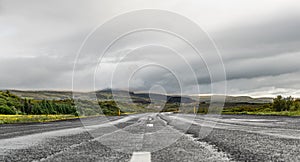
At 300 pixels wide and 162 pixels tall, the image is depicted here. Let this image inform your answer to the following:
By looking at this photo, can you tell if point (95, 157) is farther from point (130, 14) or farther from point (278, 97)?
point (278, 97)

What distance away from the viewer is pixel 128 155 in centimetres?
585

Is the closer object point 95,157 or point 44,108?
point 95,157

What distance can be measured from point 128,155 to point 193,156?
1.08 meters

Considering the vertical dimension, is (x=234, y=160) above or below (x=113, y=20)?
below

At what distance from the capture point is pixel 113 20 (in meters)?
Result: 11.1

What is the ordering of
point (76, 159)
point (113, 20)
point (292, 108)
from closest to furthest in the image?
point (76, 159) < point (113, 20) < point (292, 108)

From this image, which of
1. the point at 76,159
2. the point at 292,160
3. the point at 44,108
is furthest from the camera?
the point at 44,108

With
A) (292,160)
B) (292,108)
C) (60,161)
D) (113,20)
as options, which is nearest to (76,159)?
(60,161)

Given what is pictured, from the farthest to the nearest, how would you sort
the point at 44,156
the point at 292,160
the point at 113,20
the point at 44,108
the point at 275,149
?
the point at 44,108, the point at 113,20, the point at 275,149, the point at 44,156, the point at 292,160

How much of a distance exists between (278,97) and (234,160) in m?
41.5

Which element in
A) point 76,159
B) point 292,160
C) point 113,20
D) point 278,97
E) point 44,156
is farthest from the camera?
point 278,97

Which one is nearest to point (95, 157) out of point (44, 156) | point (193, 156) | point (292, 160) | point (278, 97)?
point (44, 156)

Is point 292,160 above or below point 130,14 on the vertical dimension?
below

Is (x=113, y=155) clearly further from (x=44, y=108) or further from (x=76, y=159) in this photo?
(x=44, y=108)
